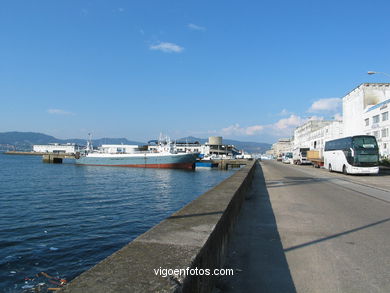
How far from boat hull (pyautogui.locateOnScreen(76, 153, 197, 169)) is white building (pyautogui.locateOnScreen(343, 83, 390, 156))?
34.1m

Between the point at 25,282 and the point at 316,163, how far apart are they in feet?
154

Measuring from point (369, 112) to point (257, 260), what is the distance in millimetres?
57566

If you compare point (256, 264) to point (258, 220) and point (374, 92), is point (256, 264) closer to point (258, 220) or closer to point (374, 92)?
point (258, 220)

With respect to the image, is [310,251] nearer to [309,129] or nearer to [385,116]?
[385,116]

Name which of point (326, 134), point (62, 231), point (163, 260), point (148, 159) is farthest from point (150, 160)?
point (163, 260)

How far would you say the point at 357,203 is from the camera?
11.0 m

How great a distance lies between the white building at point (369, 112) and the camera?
46.7 meters

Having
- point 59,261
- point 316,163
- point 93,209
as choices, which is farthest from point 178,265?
point 316,163

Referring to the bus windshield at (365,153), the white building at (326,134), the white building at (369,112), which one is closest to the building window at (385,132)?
the white building at (369,112)

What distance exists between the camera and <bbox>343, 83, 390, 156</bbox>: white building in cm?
4672

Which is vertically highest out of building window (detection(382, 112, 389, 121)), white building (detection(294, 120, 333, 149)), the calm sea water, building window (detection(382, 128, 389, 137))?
white building (detection(294, 120, 333, 149))

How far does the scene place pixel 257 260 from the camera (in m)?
4.76

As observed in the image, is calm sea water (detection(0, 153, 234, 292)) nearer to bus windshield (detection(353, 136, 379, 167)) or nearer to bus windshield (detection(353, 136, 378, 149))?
bus windshield (detection(353, 136, 379, 167))

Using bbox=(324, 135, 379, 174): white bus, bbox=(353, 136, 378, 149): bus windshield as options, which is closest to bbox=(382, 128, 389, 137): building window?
bbox=(324, 135, 379, 174): white bus
